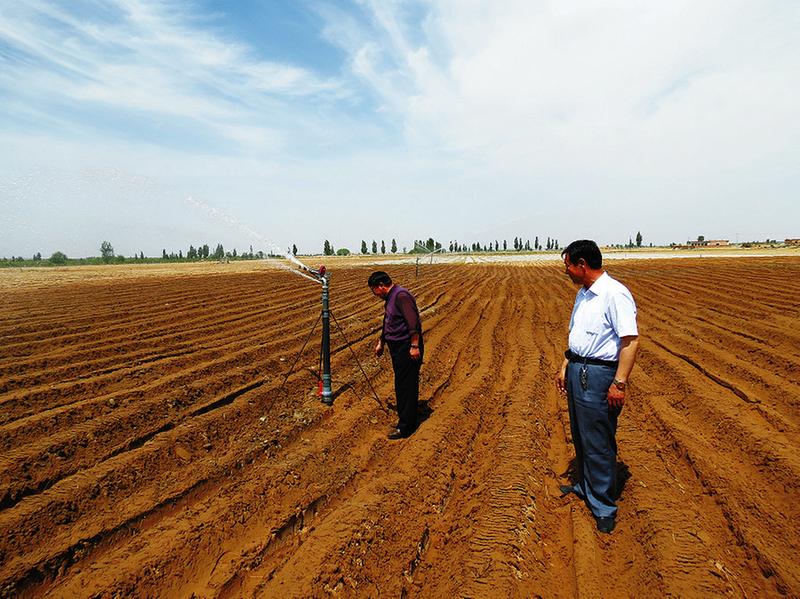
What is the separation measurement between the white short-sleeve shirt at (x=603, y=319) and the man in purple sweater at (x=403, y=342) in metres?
1.77

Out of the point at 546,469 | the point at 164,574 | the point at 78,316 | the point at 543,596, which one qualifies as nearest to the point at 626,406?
the point at 546,469

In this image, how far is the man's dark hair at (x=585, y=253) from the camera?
118 inches

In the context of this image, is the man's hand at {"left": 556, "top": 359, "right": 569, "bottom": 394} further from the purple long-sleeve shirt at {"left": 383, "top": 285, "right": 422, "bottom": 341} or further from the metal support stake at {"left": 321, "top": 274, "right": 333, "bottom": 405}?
the metal support stake at {"left": 321, "top": 274, "right": 333, "bottom": 405}

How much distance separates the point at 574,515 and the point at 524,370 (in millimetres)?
3710

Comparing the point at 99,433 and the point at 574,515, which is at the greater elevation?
the point at 99,433

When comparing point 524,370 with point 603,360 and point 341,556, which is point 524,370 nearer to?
point 603,360

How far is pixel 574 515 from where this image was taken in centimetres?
317

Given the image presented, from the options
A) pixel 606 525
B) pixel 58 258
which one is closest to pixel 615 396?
pixel 606 525

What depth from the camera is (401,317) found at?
452 cm

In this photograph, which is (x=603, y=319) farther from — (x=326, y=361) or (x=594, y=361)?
(x=326, y=361)

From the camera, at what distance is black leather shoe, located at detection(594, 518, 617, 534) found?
9.78 ft

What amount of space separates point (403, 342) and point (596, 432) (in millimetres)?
2078

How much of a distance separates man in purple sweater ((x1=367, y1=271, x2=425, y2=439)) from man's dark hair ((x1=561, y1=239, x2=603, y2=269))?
5.95 ft

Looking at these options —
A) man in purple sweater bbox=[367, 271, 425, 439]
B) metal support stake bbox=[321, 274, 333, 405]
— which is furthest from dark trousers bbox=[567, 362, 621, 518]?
metal support stake bbox=[321, 274, 333, 405]
